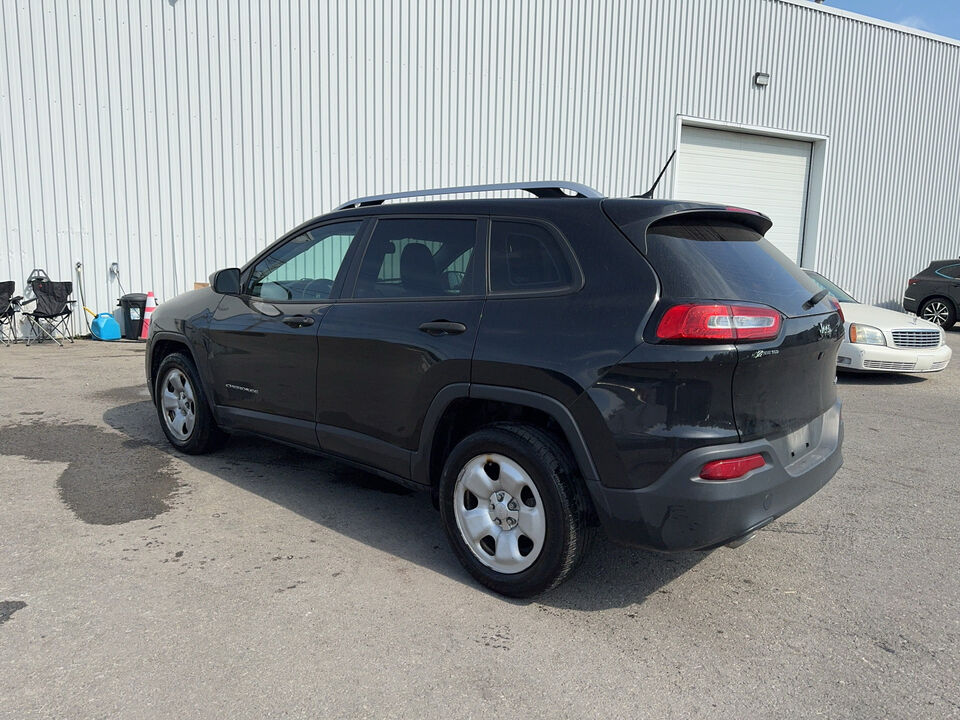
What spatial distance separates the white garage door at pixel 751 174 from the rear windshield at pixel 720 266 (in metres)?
13.6

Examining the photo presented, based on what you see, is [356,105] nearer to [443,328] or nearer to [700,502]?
[443,328]

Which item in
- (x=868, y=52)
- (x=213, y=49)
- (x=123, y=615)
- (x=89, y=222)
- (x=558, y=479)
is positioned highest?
(x=868, y=52)

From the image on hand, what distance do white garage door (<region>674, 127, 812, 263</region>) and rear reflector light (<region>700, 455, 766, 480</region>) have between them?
14.3 m

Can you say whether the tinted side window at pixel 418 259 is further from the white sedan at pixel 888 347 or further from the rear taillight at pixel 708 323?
the white sedan at pixel 888 347

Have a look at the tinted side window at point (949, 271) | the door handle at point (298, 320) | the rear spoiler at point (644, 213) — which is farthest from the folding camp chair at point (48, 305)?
the tinted side window at point (949, 271)

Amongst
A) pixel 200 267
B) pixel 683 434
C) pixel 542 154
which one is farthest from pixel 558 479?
pixel 542 154

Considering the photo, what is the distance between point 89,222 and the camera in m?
11.7

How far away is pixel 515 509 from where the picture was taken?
3260mm

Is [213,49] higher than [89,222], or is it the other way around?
[213,49]

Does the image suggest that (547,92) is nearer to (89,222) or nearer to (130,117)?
(130,117)

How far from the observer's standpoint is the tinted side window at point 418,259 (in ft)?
11.9

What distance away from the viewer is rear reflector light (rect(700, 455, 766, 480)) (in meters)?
2.83

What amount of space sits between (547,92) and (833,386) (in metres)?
12.6

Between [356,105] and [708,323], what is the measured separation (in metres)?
11.6
